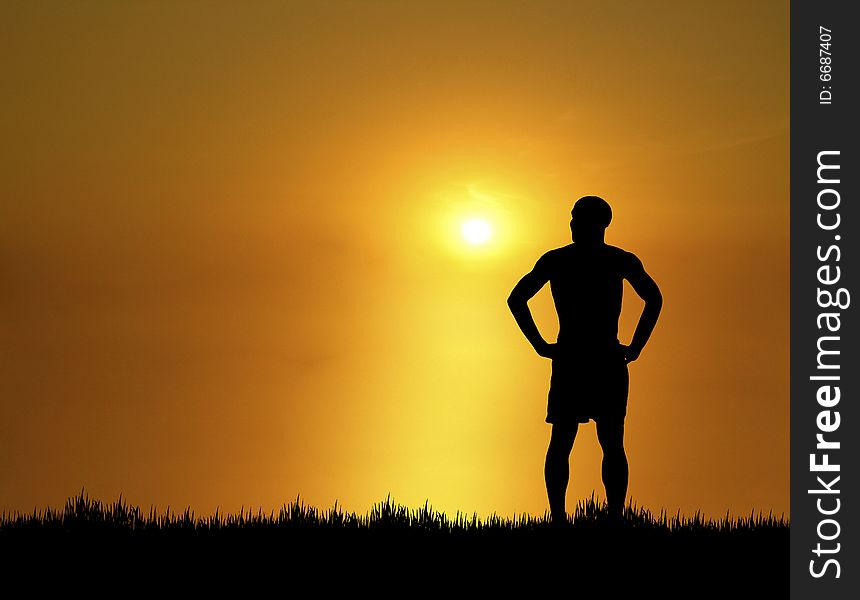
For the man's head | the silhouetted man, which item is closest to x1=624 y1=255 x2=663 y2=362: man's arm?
the silhouetted man

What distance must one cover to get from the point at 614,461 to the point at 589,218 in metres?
2.12

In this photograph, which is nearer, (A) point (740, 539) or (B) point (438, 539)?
(B) point (438, 539)

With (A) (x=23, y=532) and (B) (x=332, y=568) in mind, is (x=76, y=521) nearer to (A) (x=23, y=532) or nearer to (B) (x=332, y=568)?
(A) (x=23, y=532)

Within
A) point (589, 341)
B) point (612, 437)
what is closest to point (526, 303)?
point (589, 341)

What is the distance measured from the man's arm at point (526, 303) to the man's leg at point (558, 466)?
Result: 692 millimetres

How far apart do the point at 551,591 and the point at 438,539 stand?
1.29 meters

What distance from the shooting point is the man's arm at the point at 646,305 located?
35.8 feet

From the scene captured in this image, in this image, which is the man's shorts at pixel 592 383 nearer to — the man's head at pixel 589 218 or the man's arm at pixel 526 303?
the man's arm at pixel 526 303

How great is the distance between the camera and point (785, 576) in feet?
31.1

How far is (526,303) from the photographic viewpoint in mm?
11188

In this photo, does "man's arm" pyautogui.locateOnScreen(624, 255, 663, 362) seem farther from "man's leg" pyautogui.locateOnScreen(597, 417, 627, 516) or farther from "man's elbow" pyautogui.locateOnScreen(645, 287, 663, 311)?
"man's leg" pyautogui.locateOnScreen(597, 417, 627, 516)

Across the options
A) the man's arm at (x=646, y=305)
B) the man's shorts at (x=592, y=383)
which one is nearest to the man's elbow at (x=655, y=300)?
the man's arm at (x=646, y=305)

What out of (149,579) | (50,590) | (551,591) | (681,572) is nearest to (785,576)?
(681,572)

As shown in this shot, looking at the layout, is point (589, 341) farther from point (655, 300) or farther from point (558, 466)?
point (558, 466)
